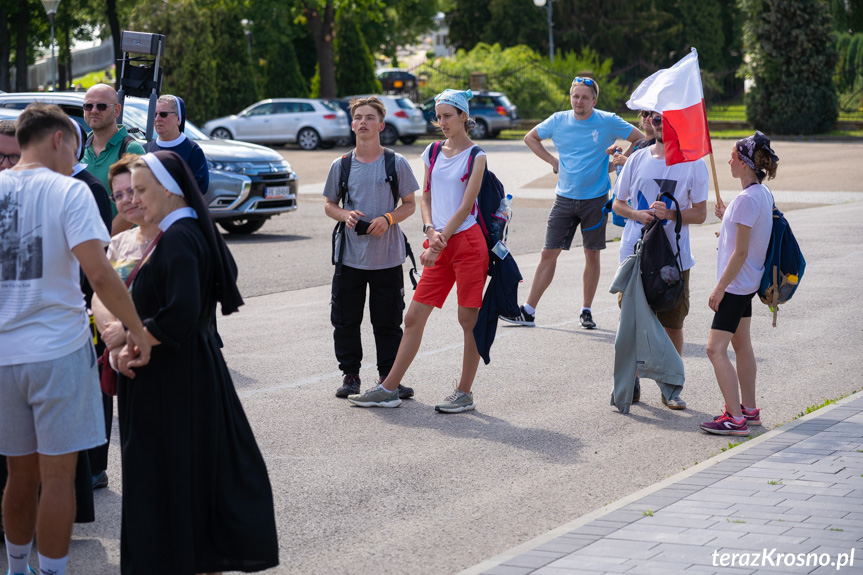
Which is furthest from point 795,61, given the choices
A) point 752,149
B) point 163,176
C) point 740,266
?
point 163,176

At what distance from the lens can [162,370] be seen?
398cm

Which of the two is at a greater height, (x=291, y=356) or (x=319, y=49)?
(x=319, y=49)

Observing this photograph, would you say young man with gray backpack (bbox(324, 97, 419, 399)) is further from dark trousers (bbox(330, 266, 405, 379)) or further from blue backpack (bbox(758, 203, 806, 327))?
blue backpack (bbox(758, 203, 806, 327))

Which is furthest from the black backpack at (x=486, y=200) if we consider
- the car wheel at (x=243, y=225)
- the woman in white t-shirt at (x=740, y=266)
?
the car wheel at (x=243, y=225)

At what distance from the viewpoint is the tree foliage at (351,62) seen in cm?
4575

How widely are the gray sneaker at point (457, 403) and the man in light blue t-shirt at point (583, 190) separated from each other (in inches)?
108

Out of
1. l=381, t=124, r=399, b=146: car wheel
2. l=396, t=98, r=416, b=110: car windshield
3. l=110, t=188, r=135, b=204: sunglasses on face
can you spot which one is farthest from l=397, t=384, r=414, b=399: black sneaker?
l=396, t=98, r=416, b=110: car windshield

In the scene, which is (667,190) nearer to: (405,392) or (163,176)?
(405,392)

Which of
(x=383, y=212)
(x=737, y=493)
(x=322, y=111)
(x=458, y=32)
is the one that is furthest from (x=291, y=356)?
(x=458, y=32)

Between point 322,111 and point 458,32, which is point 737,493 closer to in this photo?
point 322,111

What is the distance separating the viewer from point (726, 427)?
639 centimetres

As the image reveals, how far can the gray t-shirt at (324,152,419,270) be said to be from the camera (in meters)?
7.21

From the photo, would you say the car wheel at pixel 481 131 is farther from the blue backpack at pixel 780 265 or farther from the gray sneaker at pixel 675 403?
the blue backpack at pixel 780 265

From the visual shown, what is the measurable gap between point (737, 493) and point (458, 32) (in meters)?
61.7
